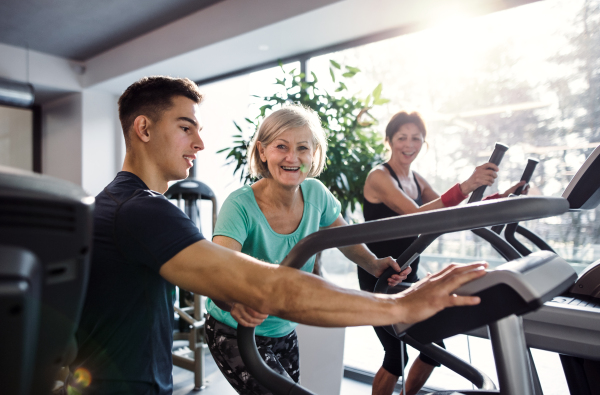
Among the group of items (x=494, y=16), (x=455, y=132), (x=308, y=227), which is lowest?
(x=308, y=227)

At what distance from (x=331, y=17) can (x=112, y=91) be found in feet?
10.7

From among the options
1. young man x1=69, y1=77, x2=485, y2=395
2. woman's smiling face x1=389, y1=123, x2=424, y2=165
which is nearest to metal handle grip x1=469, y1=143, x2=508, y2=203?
woman's smiling face x1=389, y1=123, x2=424, y2=165

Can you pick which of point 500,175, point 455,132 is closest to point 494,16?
point 455,132

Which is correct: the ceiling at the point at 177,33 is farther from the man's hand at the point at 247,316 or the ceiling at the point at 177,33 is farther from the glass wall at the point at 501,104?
the man's hand at the point at 247,316

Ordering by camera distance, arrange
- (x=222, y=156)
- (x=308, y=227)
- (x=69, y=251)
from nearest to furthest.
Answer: (x=69, y=251), (x=308, y=227), (x=222, y=156)

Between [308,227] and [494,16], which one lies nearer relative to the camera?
[308,227]

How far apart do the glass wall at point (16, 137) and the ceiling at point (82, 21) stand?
1332 mm

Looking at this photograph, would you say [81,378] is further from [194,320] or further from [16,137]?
[16,137]

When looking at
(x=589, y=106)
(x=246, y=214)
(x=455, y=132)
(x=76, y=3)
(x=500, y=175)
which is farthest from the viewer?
(x=76, y=3)

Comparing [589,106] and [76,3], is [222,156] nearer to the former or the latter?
[76,3]

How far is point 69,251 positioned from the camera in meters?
0.36

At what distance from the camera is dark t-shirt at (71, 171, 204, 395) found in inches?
31.8

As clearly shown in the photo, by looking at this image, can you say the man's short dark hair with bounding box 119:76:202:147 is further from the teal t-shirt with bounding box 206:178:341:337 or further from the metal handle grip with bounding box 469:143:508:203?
the metal handle grip with bounding box 469:143:508:203

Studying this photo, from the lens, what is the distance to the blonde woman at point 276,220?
128 cm
